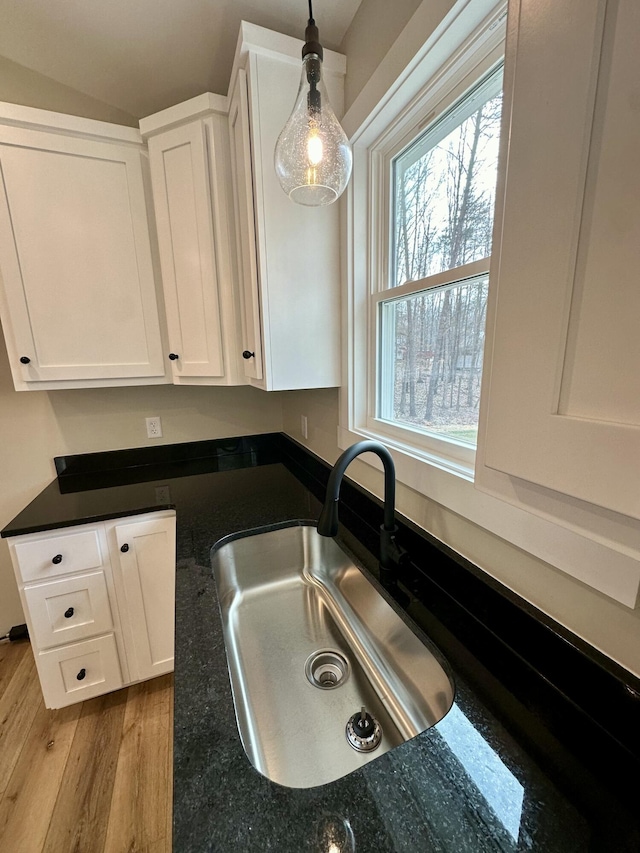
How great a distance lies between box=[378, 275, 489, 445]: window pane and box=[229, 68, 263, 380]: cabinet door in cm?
44

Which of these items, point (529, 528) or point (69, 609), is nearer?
point (529, 528)

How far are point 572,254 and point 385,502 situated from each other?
0.67 metres

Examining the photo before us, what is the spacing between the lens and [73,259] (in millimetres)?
1344

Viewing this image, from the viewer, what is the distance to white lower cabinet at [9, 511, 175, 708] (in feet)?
4.16

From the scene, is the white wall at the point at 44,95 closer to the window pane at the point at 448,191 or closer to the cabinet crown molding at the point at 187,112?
the cabinet crown molding at the point at 187,112

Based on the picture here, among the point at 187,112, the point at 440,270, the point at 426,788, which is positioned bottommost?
the point at 426,788

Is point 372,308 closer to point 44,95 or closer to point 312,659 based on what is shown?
point 312,659

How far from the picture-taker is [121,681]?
146 cm

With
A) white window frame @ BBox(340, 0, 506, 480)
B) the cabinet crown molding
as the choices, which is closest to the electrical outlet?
white window frame @ BBox(340, 0, 506, 480)

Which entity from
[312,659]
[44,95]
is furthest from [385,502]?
[44,95]

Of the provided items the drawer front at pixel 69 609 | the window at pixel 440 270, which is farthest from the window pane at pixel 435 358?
the drawer front at pixel 69 609

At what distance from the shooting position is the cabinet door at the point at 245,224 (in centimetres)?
108

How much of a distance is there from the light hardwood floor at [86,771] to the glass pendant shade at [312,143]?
1.69 meters

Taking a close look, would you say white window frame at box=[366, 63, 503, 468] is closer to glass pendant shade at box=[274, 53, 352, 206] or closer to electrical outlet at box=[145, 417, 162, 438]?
glass pendant shade at box=[274, 53, 352, 206]
